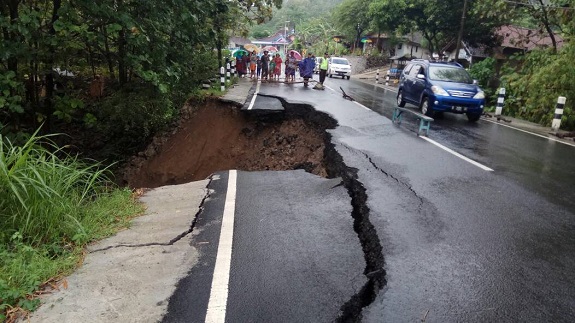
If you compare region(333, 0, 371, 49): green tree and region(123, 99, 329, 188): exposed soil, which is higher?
region(333, 0, 371, 49): green tree

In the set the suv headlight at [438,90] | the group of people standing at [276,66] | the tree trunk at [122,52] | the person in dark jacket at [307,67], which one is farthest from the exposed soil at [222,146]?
the group of people standing at [276,66]

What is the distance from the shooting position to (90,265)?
343 centimetres

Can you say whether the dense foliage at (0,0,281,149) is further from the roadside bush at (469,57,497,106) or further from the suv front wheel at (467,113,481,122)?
the roadside bush at (469,57,497,106)

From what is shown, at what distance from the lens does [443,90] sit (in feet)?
39.8

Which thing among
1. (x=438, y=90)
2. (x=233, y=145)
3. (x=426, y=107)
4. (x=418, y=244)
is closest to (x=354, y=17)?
(x=426, y=107)

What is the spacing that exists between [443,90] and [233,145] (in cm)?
628

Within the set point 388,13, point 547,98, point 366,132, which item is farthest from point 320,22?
point 366,132

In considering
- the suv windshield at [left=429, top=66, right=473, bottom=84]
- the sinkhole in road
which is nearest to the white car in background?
the suv windshield at [left=429, top=66, right=473, bottom=84]

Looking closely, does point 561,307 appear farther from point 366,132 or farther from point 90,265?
point 366,132

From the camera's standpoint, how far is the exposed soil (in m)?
10.2

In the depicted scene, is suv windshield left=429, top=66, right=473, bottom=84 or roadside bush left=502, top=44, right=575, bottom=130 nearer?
suv windshield left=429, top=66, right=473, bottom=84

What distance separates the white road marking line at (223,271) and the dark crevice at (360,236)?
2.65 feet

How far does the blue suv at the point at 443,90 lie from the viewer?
12086mm

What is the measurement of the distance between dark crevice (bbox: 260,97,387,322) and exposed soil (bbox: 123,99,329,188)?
5.05 ft
